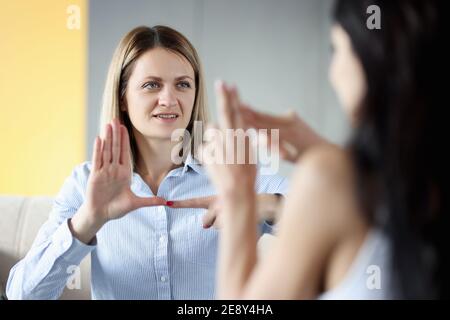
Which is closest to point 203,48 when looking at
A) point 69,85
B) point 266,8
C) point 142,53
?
point 266,8

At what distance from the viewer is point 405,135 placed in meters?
0.59

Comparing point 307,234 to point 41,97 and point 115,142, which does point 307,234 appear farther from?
point 41,97

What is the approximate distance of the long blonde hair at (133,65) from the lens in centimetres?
141

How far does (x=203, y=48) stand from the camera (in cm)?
353

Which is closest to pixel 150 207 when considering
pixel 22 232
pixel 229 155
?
pixel 229 155

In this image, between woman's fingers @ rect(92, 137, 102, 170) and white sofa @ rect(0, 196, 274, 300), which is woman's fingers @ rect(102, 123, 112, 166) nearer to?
woman's fingers @ rect(92, 137, 102, 170)

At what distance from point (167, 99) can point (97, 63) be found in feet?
6.86

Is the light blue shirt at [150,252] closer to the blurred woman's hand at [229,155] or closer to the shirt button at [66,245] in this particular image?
the shirt button at [66,245]

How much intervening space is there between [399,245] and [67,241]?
2.38 feet

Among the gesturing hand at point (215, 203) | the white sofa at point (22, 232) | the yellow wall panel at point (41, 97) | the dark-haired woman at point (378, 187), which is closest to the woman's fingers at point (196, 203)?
the gesturing hand at point (215, 203)

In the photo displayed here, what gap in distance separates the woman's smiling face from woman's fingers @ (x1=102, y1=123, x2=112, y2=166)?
359 millimetres

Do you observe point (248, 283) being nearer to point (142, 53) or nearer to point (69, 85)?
point (142, 53)

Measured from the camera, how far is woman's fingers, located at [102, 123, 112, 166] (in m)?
1.01

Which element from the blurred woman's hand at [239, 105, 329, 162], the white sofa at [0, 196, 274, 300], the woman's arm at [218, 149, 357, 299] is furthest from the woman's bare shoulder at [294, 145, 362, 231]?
the white sofa at [0, 196, 274, 300]
